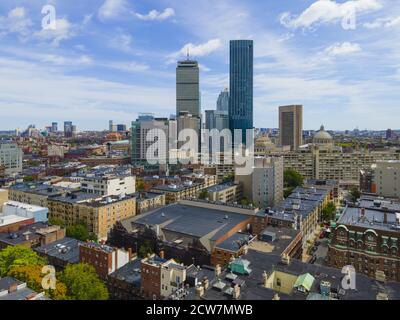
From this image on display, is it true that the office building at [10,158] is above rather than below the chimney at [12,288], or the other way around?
above

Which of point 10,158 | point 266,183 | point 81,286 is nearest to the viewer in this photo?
point 81,286

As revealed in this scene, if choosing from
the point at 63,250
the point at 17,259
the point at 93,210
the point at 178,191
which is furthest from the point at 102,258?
the point at 178,191

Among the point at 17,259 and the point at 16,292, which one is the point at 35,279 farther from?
the point at 17,259

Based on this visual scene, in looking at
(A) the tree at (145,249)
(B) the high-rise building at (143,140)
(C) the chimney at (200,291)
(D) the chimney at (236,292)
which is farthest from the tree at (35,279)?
(B) the high-rise building at (143,140)

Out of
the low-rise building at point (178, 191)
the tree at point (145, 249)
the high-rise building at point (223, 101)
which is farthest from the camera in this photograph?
the high-rise building at point (223, 101)

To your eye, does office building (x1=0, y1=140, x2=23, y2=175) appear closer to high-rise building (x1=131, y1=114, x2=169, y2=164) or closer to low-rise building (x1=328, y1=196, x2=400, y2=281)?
high-rise building (x1=131, y1=114, x2=169, y2=164)

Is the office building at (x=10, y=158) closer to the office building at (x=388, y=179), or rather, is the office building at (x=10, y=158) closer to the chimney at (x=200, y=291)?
the chimney at (x=200, y=291)

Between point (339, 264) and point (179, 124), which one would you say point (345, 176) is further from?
point (179, 124)
